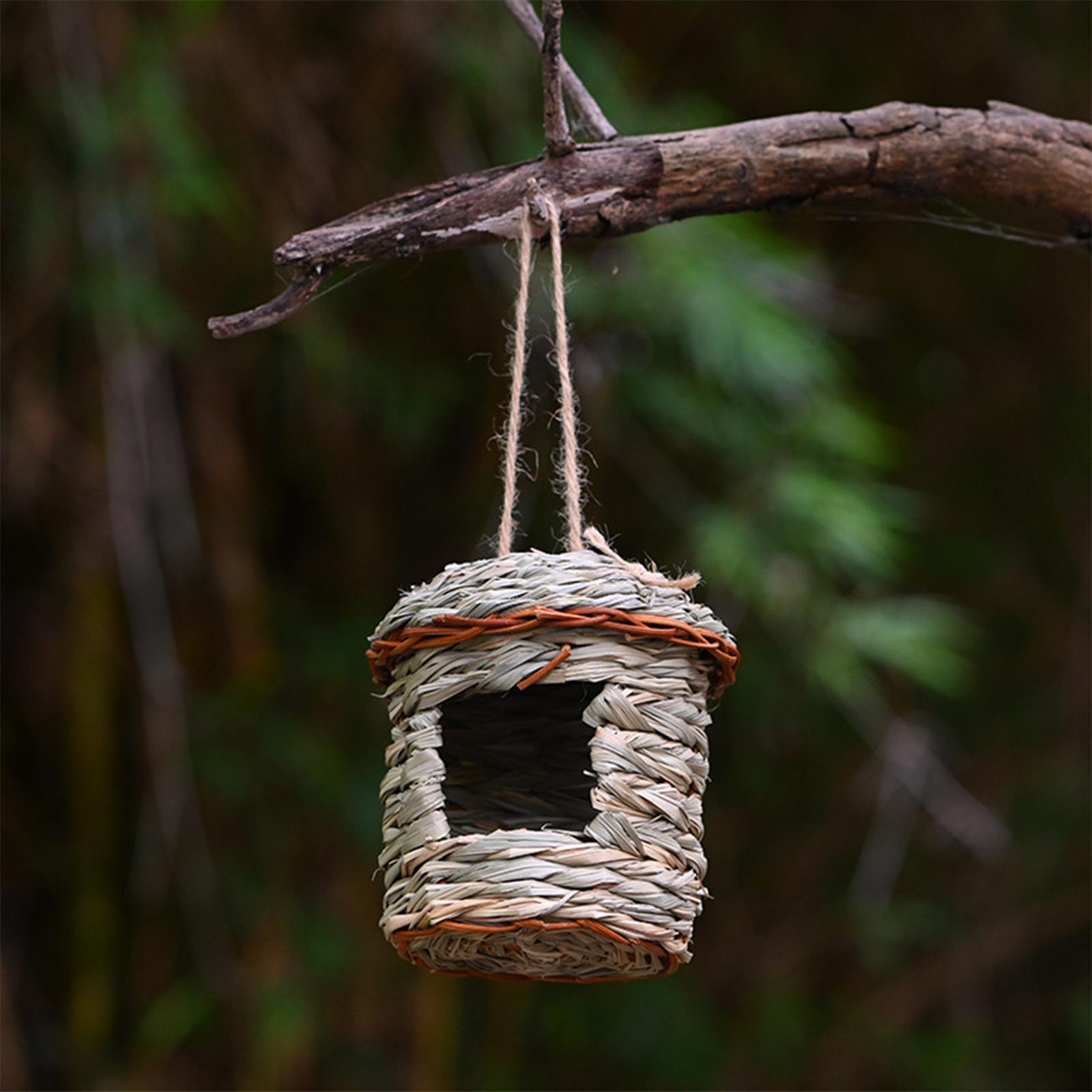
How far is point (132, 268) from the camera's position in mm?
2020

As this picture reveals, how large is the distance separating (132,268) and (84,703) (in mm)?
775

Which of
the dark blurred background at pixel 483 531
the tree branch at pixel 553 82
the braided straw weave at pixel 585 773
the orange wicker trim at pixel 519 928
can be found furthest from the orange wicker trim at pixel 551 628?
the dark blurred background at pixel 483 531

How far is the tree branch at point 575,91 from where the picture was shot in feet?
3.05

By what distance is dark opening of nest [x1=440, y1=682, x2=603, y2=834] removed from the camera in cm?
100

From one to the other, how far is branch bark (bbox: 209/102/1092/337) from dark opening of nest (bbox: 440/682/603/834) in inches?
11.5

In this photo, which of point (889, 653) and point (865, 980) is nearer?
point (889, 653)

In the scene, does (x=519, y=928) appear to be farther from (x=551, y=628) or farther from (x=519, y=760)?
(x=519, y=760)

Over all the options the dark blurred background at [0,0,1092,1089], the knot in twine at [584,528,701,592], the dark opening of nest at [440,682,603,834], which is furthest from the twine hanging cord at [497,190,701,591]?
the dark blurred background at [0,0,1092,1089]

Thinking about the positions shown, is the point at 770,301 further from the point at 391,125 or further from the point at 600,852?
the point at 600,852

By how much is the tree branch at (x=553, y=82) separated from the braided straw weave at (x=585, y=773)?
23 centimetres

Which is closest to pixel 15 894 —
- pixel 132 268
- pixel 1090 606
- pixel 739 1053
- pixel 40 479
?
pixel 40 479

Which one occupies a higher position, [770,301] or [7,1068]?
[770,301]

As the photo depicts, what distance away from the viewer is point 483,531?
2471 mm

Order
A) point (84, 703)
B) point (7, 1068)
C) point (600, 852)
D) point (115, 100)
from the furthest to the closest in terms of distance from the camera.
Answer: point (84, 703), point (7, 1068), point (115, 100), point (600, 852)
